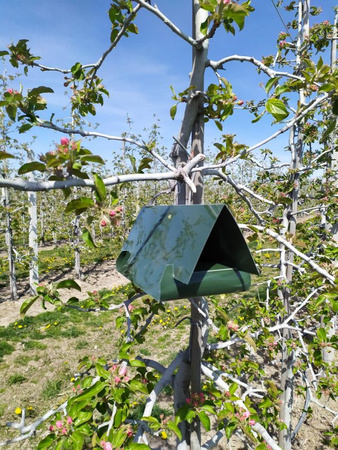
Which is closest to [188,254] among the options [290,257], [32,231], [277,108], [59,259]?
[277,108]

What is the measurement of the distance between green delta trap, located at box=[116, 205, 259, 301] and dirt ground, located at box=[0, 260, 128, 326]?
276 inches

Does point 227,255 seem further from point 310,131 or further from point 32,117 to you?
point 310,131

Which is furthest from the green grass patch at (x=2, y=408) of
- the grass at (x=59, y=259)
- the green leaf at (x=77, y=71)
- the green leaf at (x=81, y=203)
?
the grass at (x=59, y=259)

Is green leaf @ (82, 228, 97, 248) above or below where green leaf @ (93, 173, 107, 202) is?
below

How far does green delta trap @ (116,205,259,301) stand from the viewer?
1155 millimetres

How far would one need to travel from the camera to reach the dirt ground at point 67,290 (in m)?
7.47

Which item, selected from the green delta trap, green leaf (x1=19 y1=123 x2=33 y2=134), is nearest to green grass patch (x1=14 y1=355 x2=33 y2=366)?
the green delta trap

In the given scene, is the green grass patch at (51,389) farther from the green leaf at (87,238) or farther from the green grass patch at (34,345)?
the green leaf at (87,238)

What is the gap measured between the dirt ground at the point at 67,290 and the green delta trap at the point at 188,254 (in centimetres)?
700

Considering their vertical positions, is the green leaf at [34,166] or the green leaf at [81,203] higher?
the green leaf at [34,166]

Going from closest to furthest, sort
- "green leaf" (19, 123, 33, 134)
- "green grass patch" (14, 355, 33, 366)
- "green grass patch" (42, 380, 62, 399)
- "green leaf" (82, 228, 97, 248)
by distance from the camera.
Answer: "green leaf" (82, 228, 97, 248), "green leaf" (19, 123, 33, 134), "green grass patch" (42, 380, 62, 399), "green grass patch" (14, 355, 33, 366)

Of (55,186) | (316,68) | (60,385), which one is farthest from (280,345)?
(60,385)

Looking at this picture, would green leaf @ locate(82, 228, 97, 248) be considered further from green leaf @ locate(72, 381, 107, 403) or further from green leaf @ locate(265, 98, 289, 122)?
green leaf @ locate(265, 98, 289, 122)

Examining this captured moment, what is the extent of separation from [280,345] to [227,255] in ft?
7.71
